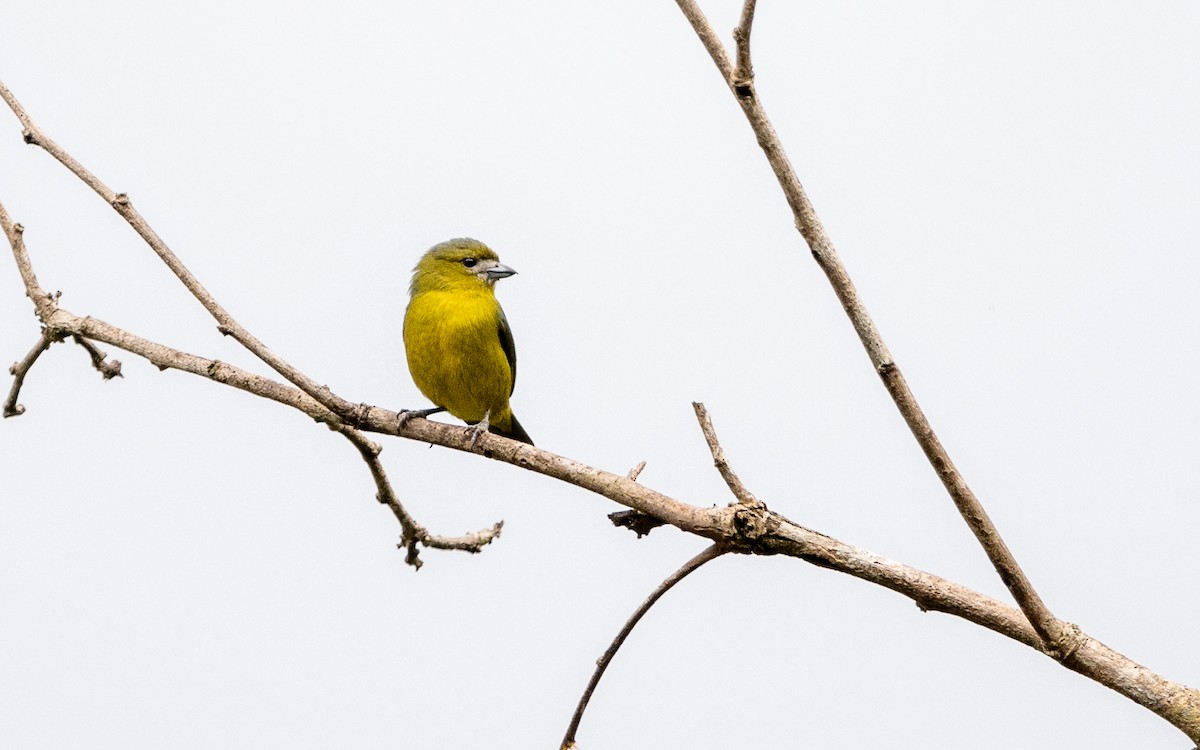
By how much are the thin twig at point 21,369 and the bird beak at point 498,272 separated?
228 cm

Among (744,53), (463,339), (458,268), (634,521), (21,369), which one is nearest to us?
(744,53)

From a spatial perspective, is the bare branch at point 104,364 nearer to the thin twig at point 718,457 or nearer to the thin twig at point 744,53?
the thin twig at point 718,457

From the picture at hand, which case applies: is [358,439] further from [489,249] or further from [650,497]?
[489,249]

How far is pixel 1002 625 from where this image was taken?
→ 10.1 feet

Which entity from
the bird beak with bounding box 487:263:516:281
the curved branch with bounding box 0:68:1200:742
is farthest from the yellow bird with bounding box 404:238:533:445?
the curved branch with bounding box 0:68:1200:742

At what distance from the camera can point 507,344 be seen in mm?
6102

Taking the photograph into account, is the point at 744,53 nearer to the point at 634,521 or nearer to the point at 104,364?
the point at 634,521

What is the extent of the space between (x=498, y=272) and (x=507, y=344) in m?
0.40

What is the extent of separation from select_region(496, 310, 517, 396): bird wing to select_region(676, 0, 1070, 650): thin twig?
3.42 m

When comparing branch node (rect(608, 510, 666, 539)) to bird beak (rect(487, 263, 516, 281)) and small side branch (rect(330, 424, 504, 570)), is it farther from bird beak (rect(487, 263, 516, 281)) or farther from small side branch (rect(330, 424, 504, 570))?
bird beak (rect(487, 263, 516, 281))

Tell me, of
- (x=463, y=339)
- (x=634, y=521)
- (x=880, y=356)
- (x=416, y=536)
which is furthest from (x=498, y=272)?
(x=880, y=356)

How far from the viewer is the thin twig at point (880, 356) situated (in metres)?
2.59

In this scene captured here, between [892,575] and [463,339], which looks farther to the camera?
[463,339]

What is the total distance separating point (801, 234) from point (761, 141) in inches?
8.6
